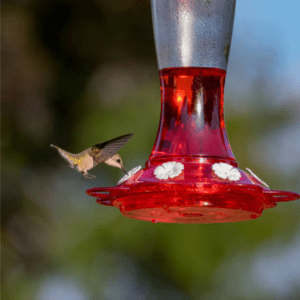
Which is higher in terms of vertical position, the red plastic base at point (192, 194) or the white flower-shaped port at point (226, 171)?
the white flower-shaped port at point (226, 171)

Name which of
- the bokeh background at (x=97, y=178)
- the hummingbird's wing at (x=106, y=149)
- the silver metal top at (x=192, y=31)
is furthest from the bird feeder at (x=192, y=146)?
the bokeh background at (x=97, y=178)

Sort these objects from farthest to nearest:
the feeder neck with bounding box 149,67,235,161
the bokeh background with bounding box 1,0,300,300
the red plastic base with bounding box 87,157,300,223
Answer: the bokeh background with bounding box 1,0,300,300, the feeder neck with bounding box 149,67,235,161, the red plastic base with bounding box 87,157,300,223

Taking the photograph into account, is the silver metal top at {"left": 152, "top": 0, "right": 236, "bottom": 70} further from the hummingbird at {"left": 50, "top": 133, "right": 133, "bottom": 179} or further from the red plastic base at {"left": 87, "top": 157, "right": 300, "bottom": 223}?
the red plastic base at {"left": 87, "top": 157, "right": 300, "bottom": 223}

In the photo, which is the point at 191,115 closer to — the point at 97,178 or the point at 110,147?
the point at 110,147

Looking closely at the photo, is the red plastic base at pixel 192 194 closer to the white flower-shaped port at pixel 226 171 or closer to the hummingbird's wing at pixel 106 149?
the white flower-shaped port at pixel 226 171

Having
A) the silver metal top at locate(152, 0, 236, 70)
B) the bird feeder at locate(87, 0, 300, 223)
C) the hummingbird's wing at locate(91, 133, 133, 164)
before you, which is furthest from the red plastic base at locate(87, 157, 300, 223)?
the silver metal top at locate(152, 0, 236, 70)

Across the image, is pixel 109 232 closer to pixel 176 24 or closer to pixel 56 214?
pixel 56 214

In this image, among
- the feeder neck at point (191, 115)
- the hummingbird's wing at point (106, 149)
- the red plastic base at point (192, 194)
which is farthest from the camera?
the hummingbird's wing at point (106, 149)
